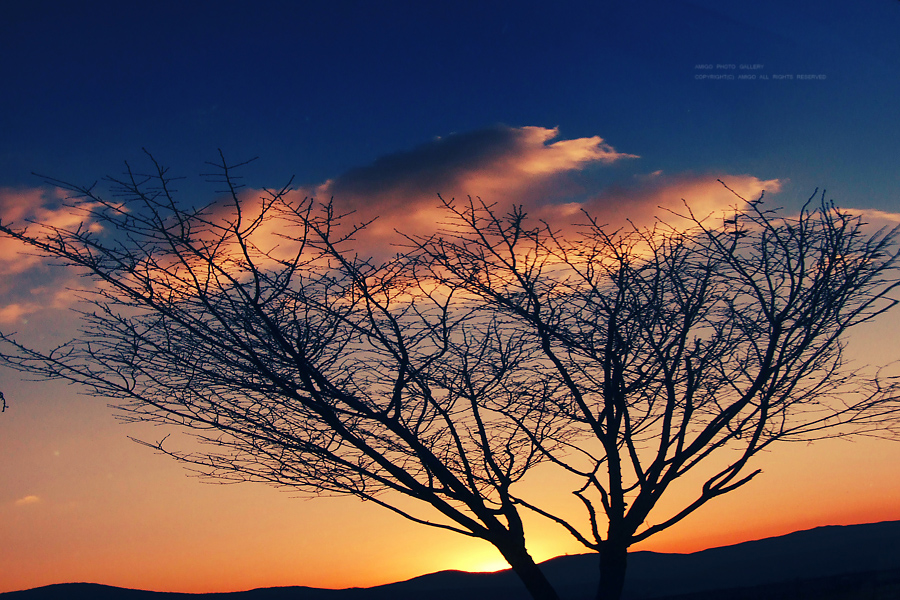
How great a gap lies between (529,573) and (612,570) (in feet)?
3.08

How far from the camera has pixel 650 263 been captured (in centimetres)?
673

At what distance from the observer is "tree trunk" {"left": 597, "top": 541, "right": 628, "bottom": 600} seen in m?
6.25

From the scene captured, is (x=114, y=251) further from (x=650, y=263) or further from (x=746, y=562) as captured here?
(x=746, y=562)

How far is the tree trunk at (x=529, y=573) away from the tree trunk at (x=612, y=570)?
0.62m

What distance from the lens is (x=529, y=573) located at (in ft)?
20.0

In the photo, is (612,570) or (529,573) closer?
(529,573)

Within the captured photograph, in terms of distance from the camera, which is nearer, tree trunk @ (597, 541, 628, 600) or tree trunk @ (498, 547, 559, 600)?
tree trunk @ (498, 547, 559, 600)

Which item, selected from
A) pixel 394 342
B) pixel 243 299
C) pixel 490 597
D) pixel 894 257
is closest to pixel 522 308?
pixel 394 342

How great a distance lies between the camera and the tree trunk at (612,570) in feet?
20.5

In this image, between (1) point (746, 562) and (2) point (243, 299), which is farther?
(1) point (746, 562)

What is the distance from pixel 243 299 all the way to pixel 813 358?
243 inches

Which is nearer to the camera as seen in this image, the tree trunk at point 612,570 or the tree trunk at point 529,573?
the tree trunk at point 529,573

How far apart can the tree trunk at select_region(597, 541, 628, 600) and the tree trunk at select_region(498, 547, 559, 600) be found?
62 centimetres

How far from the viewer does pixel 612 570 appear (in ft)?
20.5
